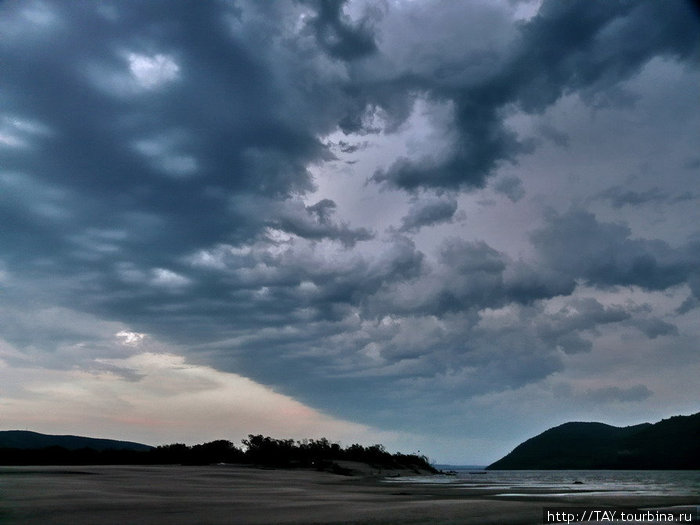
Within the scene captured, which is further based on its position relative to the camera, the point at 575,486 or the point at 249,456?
the point at 249,456

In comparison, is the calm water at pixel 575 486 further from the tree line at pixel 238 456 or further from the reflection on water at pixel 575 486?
the tree line at pixel 238 456

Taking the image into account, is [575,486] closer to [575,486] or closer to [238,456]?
[575,486]

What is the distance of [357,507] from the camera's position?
19375 mm

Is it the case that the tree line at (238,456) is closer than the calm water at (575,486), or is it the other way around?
the calm water at (575,486)

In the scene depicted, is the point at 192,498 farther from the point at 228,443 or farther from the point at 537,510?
the point at 228,443

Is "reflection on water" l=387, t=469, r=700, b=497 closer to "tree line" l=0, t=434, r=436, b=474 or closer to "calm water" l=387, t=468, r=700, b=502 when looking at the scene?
"calm water" l=387, t=468, r=700, b=502

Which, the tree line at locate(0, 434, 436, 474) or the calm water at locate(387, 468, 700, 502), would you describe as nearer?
the calm water at locate(387, 468, 700, 502)

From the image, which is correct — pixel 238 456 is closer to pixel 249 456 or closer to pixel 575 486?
pixel 249 456

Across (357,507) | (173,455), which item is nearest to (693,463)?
(173,455)

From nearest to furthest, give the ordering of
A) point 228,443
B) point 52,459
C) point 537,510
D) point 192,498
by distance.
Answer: point 537,510 < point 192,498 < point 52,459 < point 228,443

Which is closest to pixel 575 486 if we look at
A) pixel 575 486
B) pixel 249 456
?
pixel 575 486

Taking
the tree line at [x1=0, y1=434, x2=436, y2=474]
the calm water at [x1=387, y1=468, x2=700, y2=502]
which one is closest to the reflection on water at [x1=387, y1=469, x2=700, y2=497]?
the calm water at [x1=387, y1=468, x2=700, y2=502]

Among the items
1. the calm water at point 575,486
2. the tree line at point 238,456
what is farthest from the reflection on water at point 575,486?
the tree line at point 238,456

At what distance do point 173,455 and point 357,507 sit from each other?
86930 millimetres
